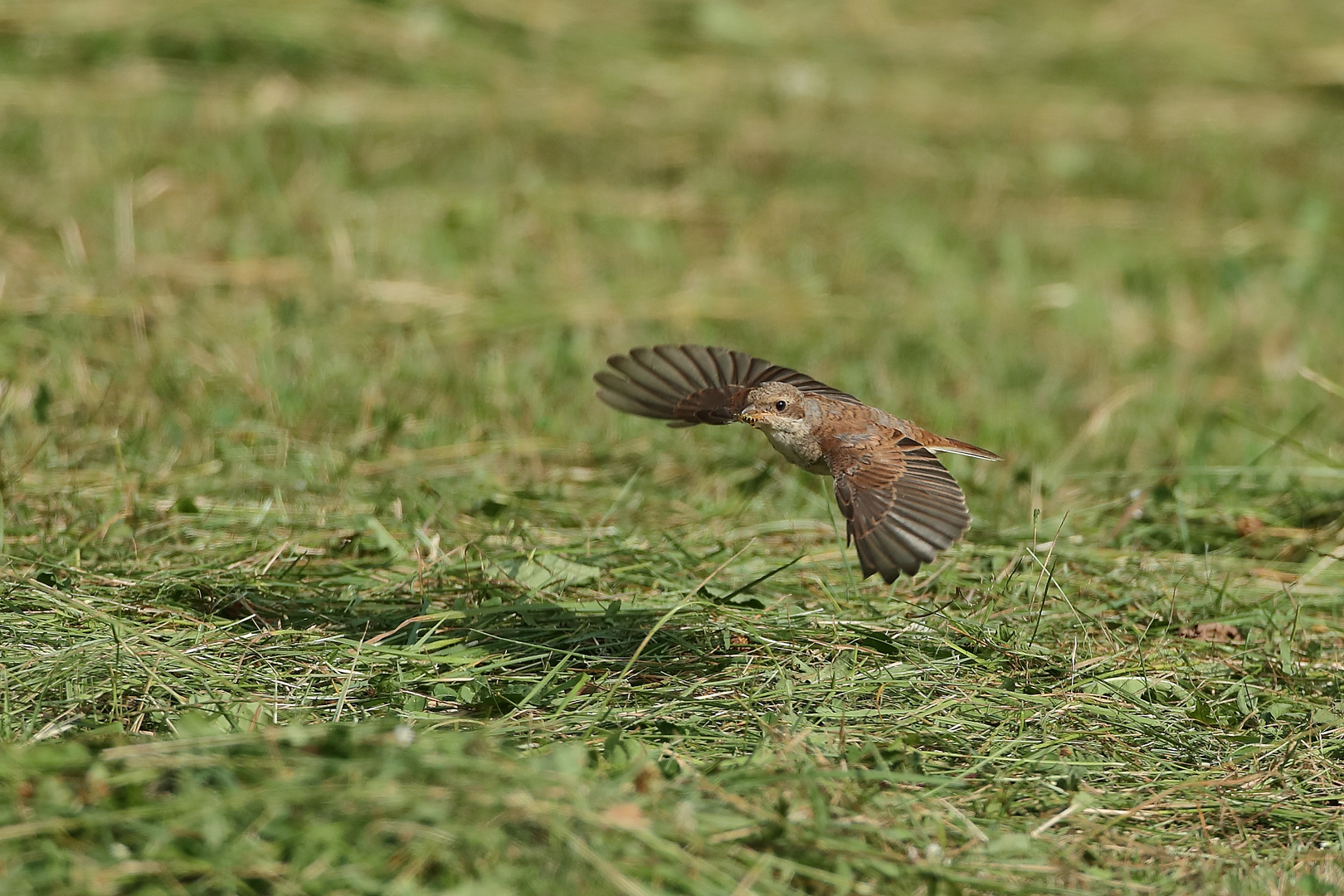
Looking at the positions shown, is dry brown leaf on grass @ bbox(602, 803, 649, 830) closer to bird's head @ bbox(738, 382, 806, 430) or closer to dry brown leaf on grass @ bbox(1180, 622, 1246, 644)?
bird's head @ bbox(738, 382, 806, 430)

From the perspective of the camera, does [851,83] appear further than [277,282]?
Yes

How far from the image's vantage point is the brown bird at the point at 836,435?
147 inches

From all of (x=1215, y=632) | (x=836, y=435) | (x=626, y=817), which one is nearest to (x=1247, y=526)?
(x=1215, y=632)

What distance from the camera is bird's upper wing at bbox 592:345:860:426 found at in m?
4.62

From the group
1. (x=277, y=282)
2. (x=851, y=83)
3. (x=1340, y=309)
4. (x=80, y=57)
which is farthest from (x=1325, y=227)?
(x=80, y=57)

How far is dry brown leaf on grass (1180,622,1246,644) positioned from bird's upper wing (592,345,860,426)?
1.16 m

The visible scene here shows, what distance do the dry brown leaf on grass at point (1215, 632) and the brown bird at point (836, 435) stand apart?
0.74m

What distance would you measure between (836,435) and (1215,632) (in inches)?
48.4

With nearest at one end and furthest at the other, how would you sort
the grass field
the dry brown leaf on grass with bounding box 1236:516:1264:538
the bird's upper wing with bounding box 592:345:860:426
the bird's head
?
1. the grass field
2. the bird's head
3. the bird's upper wing with bounding box 592:345:860:426
4. the dry brown leaf on grass with bounding box 1236:516:1264:538

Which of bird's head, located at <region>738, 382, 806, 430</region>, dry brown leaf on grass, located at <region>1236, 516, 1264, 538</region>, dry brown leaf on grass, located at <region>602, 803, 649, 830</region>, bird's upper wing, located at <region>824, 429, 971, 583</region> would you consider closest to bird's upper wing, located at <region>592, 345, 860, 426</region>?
bird's head, located at <region>738, 382, 806, 430</region>

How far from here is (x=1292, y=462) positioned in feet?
19.4

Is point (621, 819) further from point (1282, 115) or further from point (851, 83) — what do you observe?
point (1282, 115)

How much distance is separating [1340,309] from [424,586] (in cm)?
556

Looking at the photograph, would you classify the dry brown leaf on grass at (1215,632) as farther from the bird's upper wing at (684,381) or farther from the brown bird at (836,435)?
the bird's upper wing at (684,381)
